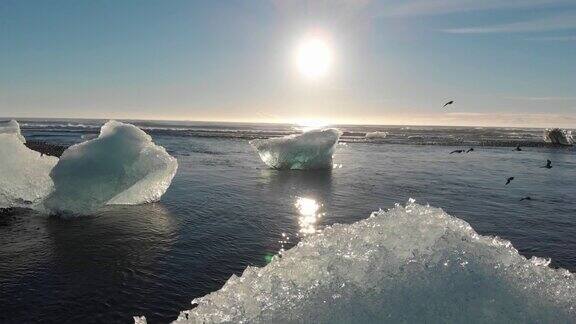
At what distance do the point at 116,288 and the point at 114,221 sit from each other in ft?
14.6

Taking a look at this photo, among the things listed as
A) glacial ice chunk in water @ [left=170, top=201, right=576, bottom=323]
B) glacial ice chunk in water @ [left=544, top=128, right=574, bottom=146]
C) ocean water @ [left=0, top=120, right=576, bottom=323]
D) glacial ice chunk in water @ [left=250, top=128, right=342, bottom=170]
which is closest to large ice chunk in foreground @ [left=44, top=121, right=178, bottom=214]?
ocean water @ [left=0, top=120, right=576, bottom=323]

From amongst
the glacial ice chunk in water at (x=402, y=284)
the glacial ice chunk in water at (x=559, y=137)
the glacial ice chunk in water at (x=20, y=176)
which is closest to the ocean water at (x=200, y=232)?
the glacial ice chunk in water at (x=20, y=176)

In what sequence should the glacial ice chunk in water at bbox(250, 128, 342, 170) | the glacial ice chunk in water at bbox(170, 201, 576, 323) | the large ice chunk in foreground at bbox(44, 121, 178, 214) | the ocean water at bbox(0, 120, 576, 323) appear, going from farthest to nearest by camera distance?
the glacial ice chunk in water at bbox(250, 128, 342, 170) < the large ice chunk in foreground at bbox(44, 121, 178, 214) < the ocean water at bbox(0, 120, 576, 323) < the glacial ice chunk in water at bbox(170, 201, 576, 323)

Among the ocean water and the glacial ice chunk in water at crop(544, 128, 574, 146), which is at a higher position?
the glacial ice chunk in water at crop(544, 128, 574, 146)

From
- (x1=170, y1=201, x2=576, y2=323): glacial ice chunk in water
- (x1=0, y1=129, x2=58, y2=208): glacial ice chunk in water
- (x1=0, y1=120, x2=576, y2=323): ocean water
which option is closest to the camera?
(x1=170, y1=201, x2=576, y2=323): glacial ice chunk in water

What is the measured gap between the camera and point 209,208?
44.8 feet

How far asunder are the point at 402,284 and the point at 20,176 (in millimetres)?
11862

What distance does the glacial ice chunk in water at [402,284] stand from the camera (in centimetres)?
427

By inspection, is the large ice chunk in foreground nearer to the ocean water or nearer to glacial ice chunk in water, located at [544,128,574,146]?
the ocean water

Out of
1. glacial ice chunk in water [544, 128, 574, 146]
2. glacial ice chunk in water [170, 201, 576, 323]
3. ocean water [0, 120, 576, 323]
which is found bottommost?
ocean water [0, 120, 576, 323]

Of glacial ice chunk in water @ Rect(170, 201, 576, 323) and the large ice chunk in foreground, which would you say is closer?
glacial ice chunk in water @ Rect(170, 201, 576, 323)

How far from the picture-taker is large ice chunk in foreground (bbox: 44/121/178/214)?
38.3ft

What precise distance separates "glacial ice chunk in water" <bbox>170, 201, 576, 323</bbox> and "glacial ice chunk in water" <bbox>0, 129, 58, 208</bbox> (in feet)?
32.2

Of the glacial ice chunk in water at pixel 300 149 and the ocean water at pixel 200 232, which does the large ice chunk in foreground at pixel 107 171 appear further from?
the glacial ice chunk in water at pixel 300 149
